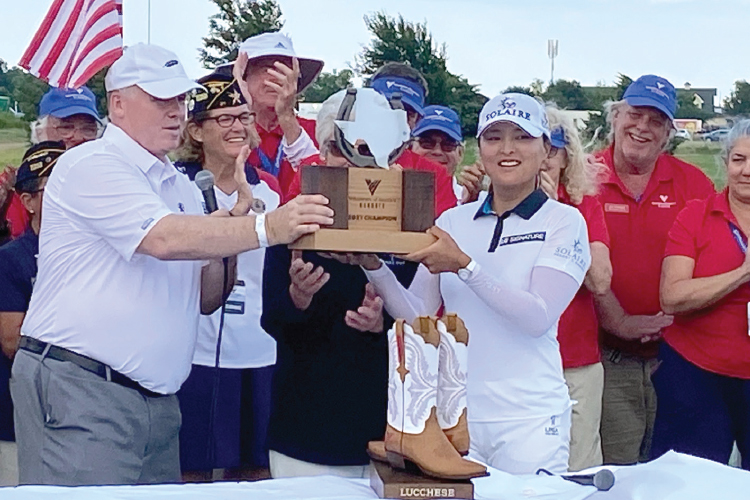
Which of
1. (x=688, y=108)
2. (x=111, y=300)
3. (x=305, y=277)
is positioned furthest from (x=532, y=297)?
(x=688, y=108)

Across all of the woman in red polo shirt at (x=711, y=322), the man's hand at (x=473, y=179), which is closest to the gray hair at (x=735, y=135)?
the woman in red polo shirt at (x=711, y=322)

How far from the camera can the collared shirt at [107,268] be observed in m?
2.46

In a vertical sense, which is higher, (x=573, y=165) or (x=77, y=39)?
(x=77, y=39)

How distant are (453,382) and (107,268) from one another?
1045mm

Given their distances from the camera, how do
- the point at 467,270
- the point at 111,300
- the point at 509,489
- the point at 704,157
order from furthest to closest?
the point at 704,157 → the point at 111,300 → the point at 467,270 → the point at 509,489

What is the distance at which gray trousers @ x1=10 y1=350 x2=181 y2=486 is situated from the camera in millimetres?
2533

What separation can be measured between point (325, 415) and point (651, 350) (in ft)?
5.58

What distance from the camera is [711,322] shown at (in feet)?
11.1

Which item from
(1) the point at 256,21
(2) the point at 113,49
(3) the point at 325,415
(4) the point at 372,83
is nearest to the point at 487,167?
(3) the point at 325,415

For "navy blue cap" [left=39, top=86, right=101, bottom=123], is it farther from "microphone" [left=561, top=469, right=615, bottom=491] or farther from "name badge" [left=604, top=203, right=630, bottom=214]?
"microphone" [left=561, top=469, right=615, bottom=491]

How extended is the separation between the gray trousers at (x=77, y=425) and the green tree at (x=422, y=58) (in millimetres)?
7079

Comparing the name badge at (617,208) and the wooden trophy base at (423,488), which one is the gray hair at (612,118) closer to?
the name badge at (617,208)

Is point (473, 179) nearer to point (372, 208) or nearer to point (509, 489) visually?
point (372, 208)

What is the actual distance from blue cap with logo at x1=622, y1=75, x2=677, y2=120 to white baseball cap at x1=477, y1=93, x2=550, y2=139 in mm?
1384
